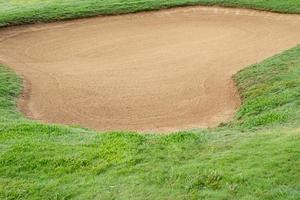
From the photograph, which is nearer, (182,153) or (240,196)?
(240,196)

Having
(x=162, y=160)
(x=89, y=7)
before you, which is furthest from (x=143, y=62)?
(x=162, y=160)

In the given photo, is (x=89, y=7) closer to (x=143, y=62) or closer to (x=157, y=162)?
(x=143, y=62)

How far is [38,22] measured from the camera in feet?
94.4

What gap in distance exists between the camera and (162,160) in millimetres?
11938

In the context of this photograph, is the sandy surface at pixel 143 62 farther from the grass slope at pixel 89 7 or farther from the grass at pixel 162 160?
the grass at pixel 162 160

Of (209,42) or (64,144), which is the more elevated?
(209,42)

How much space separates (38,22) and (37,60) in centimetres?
462

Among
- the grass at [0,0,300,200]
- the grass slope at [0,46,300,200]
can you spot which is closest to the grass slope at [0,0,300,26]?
the grass at [0,0,300,200]

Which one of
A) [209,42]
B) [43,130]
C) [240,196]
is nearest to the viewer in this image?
[240,196]

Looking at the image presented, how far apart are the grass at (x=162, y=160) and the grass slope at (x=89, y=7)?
1344cm

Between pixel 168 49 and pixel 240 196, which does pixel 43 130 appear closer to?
pixel 240 196

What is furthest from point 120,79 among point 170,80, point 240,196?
point 240,196

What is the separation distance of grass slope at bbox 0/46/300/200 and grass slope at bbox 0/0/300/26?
14510mm

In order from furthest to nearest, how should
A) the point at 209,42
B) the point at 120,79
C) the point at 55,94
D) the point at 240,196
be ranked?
the point at 209,42
the point at 120,79
the point at 55,94
the point at 240,196
